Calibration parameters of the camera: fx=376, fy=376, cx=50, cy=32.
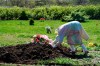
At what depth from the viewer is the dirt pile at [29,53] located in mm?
13867

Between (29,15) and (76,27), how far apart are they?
34059 millimetres

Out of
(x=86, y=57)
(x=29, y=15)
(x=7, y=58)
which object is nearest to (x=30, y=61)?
(x=7, y=58)

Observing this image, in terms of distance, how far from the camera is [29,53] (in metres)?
14.4

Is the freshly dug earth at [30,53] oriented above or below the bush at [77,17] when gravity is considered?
above

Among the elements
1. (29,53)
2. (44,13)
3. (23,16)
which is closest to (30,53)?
(29,53)

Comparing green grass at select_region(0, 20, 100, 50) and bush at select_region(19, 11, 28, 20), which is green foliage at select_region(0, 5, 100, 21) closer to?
bush at select_region(19, 11, 28, 20)

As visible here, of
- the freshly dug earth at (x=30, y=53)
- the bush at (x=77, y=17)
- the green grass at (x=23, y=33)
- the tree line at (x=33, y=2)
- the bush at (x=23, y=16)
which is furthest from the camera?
the tree line at (x=33, y=2)

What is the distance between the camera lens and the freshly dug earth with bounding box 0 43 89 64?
1385 cm

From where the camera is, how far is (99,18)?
4922 cm

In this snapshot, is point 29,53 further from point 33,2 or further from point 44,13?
point 33,2

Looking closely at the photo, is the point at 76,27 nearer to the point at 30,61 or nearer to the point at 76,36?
the point at 76,36

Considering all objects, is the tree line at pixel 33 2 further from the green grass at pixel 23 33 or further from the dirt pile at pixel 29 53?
the dirt pile at pixel 29 53

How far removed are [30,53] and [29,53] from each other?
→ 0.04 m

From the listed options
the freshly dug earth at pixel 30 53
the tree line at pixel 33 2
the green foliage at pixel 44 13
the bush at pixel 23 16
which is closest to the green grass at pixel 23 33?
the freshly dug earth at pixel 30 53
